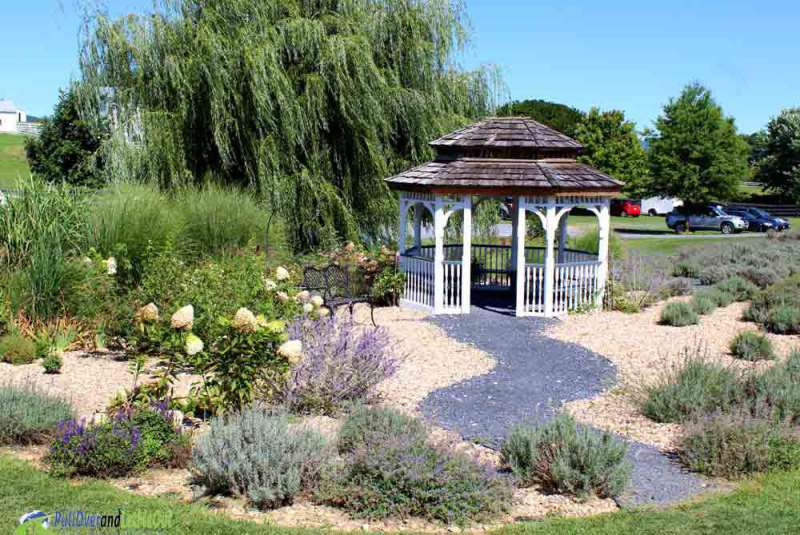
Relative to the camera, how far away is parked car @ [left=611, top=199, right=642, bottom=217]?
57.0 m

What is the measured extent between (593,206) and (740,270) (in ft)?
18.5

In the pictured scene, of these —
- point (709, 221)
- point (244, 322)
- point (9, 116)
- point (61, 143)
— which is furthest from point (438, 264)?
point (9, 116)

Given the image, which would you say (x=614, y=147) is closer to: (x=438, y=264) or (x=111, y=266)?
(x=438, y=264)

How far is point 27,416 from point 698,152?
41.8m

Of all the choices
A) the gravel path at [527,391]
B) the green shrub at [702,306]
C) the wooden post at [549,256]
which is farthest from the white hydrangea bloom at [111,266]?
the green shrub at [702,306]

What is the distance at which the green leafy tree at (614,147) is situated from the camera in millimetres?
57656

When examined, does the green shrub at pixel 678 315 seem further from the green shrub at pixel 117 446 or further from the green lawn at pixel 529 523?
the green shrub at pixel 117 446

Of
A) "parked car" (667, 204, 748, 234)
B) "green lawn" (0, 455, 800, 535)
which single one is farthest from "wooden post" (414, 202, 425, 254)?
"parked car" (667, 204, 748, 234)

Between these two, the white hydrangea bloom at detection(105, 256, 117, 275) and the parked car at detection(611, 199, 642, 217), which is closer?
the white hydrangea bloom at detection(105, 256, 117, 275)

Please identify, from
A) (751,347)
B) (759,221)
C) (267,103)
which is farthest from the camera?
(759,221)

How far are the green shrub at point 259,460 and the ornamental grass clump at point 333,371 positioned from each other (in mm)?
1394

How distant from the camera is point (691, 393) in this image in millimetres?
8516

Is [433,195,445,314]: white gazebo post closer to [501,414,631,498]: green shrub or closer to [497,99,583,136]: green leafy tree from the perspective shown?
[501,414,631,498]: green shrub

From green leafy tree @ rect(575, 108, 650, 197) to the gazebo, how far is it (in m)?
41.9
